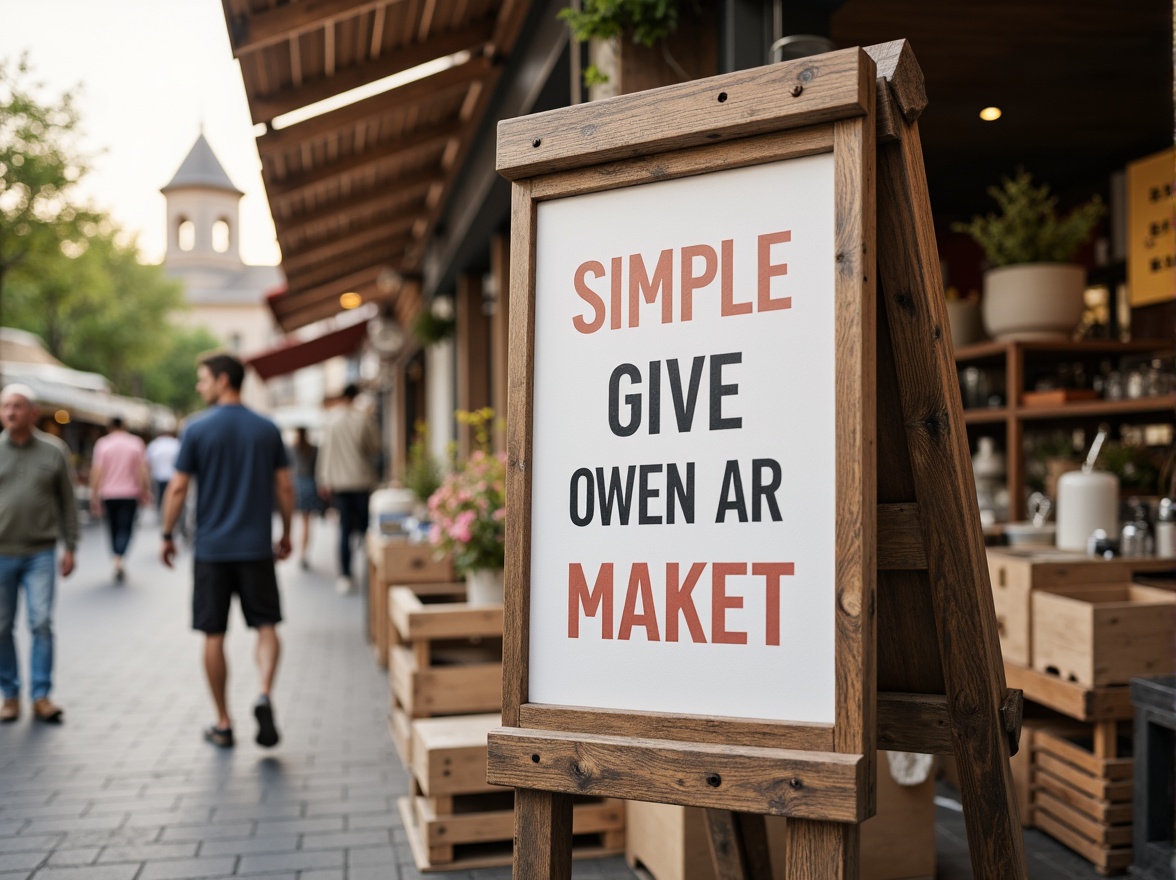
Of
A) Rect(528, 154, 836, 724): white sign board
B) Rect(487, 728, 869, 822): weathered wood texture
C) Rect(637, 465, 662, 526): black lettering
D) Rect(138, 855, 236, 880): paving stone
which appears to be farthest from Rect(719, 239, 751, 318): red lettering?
Rect(138, 855, 236, 880): paving stone

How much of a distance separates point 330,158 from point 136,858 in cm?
568

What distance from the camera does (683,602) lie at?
1.71 metres

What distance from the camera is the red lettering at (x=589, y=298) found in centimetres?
185

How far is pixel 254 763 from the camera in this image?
4688 mm

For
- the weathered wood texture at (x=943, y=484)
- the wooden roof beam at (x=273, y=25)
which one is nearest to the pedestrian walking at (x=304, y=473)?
the wooden roof beam at (x=273, y=25)

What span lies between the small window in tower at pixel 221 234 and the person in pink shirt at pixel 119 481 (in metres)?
2.34

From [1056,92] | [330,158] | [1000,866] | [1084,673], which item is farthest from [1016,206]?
[330,158]

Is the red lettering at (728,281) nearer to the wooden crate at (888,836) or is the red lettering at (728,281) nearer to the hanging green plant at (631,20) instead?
the wooden crate at (888,836)

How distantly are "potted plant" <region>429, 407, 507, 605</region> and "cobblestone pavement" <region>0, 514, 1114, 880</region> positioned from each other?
0.92m

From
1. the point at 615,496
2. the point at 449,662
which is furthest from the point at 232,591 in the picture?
the point at 615,496

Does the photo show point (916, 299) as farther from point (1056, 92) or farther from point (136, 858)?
point (1056, 92)

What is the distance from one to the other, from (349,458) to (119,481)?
3.62 meters

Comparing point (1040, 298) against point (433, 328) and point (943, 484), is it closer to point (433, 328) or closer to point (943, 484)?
point (943, 484)

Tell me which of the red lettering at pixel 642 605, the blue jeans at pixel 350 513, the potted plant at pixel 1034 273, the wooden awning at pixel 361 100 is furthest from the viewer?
the blue jeans at pixel 350 513
